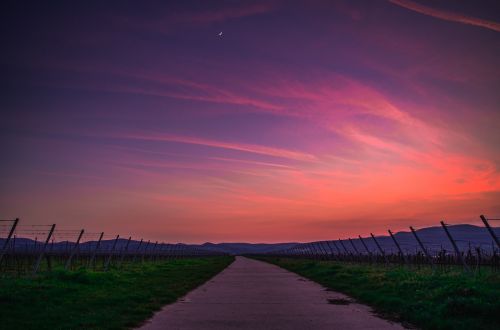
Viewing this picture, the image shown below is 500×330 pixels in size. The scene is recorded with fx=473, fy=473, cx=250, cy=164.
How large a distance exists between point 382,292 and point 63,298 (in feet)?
36.1

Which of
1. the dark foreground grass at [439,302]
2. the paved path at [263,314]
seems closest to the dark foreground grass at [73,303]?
the paved path at [263,314]

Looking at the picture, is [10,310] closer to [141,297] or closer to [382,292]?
[141,297]

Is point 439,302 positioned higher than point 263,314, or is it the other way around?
point 439,302

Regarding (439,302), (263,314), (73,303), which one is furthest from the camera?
(73,303)

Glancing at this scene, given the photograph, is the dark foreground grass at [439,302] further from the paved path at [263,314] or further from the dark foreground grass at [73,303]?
the dark foreground grass at [73,303]

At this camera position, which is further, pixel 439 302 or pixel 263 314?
pixel 439 302

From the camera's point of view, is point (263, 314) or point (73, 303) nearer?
point (263, 314)

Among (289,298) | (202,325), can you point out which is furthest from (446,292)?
(202,325)

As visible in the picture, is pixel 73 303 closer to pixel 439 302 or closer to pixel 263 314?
pixel 263 314

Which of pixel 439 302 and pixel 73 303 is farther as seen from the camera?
pixel 73 303

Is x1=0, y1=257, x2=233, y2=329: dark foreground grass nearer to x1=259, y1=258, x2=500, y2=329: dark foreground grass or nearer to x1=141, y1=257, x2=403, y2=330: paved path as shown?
x1=141, y1=257, x2=403, y2=330: paved path

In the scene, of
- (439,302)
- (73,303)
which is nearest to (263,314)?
(439,302)

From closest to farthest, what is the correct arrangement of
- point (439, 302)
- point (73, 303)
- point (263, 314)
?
point (263, 314) < point (439, 302) < point (73, 303)

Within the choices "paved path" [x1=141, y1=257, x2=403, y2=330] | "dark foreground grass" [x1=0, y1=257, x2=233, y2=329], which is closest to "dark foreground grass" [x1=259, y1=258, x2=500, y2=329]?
"paved path" [x1=141, y1=257, x2=403, y2=330]
